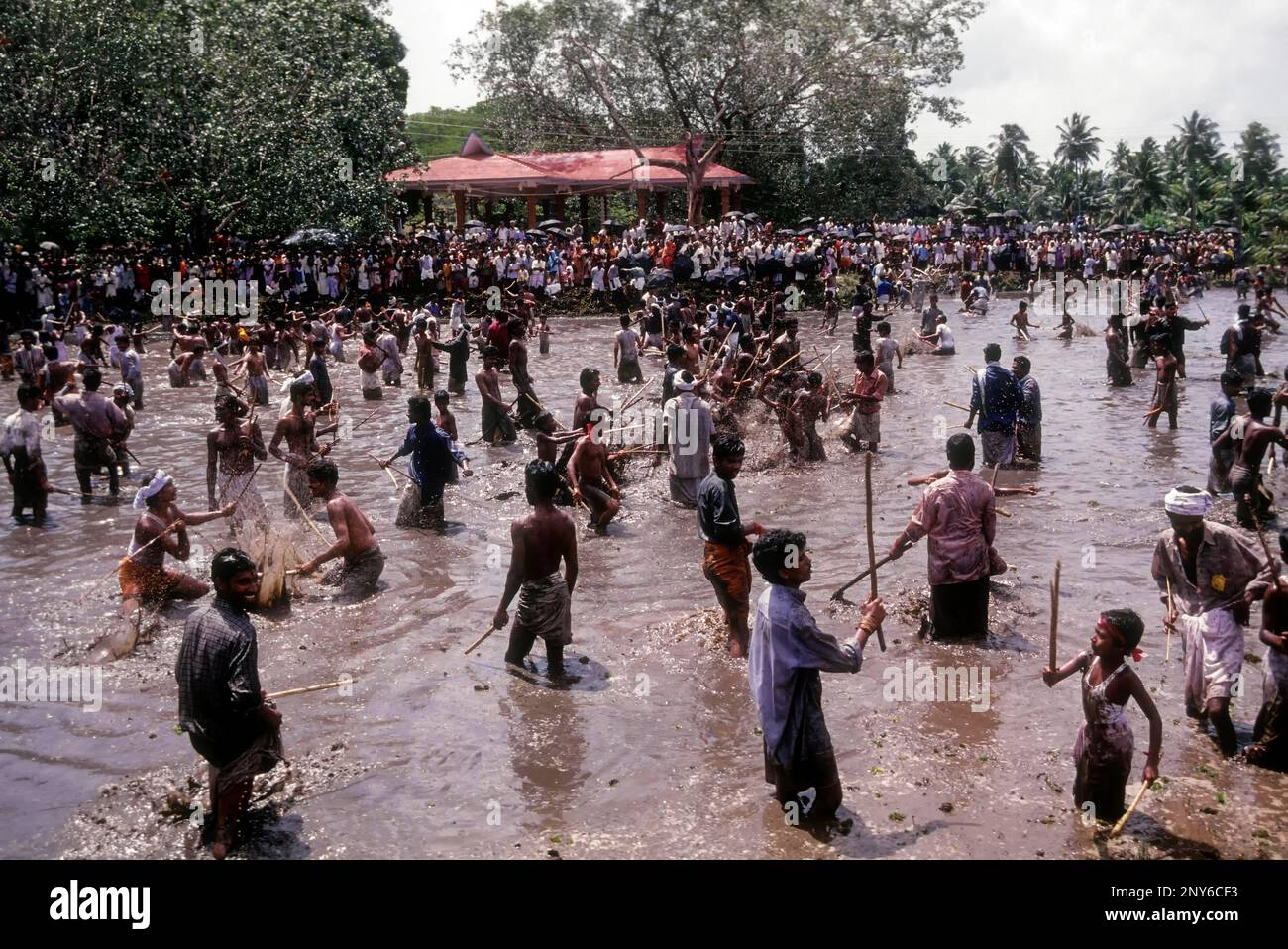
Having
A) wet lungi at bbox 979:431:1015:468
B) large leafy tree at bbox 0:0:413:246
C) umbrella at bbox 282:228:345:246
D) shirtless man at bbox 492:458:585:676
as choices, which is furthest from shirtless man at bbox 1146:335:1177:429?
large leafy tree at bbox 0:0:413:246

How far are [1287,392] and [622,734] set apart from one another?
28.0 feet

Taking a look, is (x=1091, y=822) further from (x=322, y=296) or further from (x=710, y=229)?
(x=710, y=229)

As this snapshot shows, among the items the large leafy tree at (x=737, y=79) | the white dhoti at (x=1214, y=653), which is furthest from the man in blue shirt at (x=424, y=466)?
the large leafy tree at (x=737, y=79)

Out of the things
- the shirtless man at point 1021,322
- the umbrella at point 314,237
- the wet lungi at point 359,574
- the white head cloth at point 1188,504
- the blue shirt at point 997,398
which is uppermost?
the umbrella at point 314,237

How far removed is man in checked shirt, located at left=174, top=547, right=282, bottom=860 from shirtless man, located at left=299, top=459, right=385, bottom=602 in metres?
3.34

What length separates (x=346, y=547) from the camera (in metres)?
9.33

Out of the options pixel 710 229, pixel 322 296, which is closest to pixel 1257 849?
pixel 322 296

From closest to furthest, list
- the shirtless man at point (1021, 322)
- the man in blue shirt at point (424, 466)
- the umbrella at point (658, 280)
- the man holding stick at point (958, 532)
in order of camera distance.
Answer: the man holding stick at point (958, 532), the man in blue shirt at point (424, 466), the shirtless man at point (1021, 322), the umbrella at point (658, 280)

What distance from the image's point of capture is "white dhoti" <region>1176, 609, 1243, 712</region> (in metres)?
6.59

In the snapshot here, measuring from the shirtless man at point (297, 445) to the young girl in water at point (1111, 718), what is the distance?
25.1 feet

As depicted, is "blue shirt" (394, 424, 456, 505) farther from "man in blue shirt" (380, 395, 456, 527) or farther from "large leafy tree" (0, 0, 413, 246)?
"large leafy tree" (0, 0, 413, 246)

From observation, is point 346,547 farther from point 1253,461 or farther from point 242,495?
point 1253,461

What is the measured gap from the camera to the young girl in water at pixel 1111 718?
5578 mm

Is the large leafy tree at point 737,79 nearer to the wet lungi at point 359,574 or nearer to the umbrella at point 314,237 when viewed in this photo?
the umbrella at point 314,237
